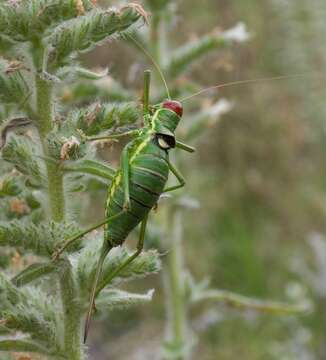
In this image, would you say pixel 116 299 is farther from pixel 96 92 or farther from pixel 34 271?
pixel 96 92

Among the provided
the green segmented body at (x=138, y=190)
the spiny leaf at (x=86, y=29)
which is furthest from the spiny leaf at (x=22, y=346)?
the spiny leaf at (x=86, y=29)

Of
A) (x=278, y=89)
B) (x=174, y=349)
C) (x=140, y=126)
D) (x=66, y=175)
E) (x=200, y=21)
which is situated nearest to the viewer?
(x=66, y=175)

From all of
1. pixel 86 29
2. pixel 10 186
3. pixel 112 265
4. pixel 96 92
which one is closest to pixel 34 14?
pixel 86 29

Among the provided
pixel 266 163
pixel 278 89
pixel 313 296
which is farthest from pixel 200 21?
pixel 313 296

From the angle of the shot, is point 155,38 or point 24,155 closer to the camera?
point 24,155

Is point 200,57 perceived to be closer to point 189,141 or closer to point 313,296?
point 189,141

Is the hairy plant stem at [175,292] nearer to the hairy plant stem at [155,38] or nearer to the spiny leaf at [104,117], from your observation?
the hairy plant stem at [155,38]
